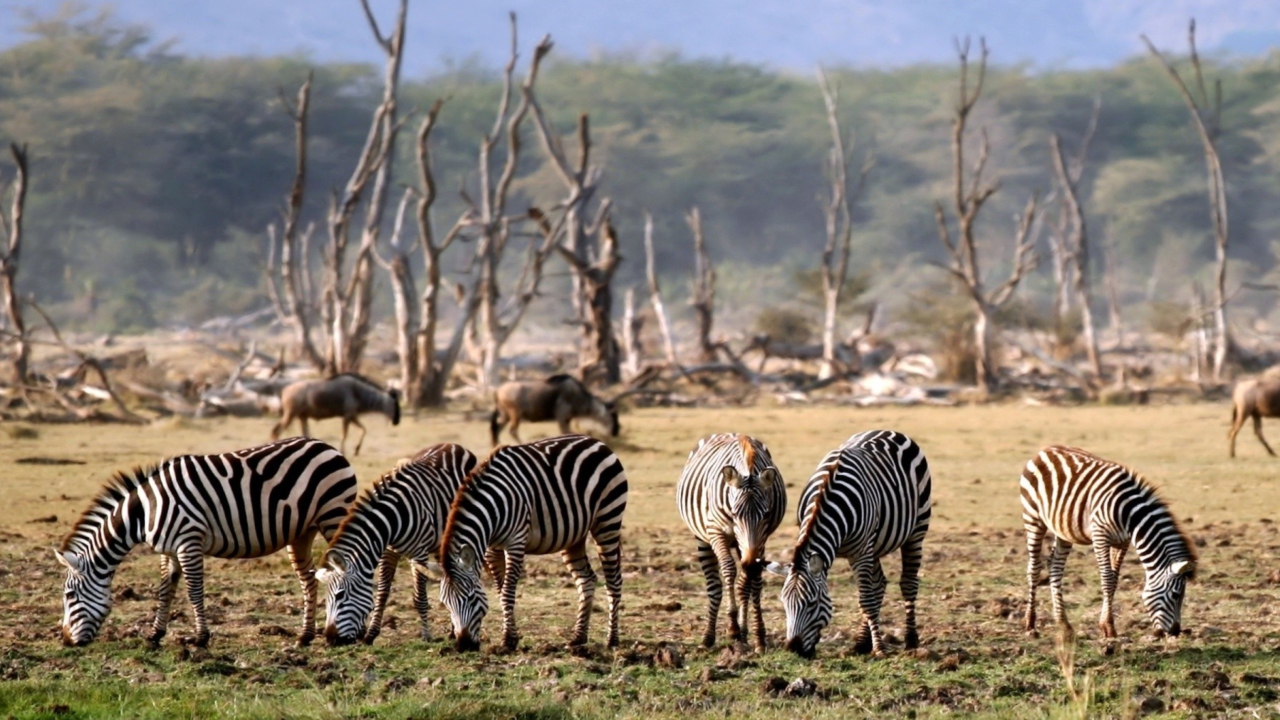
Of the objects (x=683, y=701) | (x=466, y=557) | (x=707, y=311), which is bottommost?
(x=683, y=701)

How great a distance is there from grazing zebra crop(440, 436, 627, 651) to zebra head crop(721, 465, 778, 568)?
2.53 ft

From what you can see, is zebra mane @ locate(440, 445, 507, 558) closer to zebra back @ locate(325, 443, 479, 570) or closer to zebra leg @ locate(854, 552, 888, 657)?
zebra back @ locate(325, 443, 479, 570)

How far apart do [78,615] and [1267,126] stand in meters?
62.4

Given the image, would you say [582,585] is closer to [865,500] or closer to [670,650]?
[670,650]

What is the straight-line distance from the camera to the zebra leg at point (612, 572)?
919 centimetres

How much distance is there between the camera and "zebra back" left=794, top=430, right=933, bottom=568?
335 inches

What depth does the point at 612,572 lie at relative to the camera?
9.27m

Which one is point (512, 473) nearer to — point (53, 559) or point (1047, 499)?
point (1047, 499)

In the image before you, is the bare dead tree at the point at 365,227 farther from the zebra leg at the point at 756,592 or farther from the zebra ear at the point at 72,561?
the zebra leg at the point at 756,592

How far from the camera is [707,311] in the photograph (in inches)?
1320

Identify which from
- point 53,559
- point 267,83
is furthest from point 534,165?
point 53,559

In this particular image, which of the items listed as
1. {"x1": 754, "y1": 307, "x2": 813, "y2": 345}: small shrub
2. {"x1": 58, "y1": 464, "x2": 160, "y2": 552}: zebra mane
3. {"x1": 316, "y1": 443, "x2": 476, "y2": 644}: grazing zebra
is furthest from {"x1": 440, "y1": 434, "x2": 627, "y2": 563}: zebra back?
{"x1": 754, "y1": 307, "x2": 813, "y2": 345}: small shrub

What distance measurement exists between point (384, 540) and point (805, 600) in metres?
2.18

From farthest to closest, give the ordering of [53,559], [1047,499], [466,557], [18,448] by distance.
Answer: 1. [18,448]
2. [53,559]
3. [1047,499]
4. [466,557]
